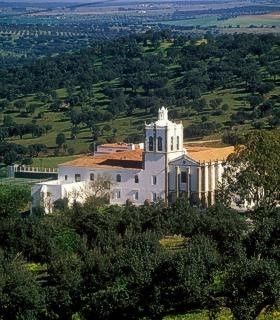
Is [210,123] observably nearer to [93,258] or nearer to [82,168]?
[82,168]

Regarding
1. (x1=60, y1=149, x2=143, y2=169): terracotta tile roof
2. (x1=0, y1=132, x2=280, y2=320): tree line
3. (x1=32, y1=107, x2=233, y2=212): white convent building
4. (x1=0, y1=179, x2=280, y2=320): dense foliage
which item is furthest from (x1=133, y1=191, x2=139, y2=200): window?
(x1=0, y1=179, x2=280, y2=320): dense foliage

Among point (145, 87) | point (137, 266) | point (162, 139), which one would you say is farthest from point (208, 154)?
point (145, 87)

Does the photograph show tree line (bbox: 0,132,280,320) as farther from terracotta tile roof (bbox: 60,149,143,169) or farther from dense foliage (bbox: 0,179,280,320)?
terracotta tile roof (bbox: 60,149,143,169)

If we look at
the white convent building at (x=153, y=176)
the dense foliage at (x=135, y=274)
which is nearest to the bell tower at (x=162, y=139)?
the white convent building at (x=153, y=176)

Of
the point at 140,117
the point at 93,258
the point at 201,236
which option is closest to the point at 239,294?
the point at 93,258

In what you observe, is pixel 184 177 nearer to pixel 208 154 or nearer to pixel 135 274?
pixel 208 154

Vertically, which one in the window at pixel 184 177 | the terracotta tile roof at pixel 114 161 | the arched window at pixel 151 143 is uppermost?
the arched window at pixel 151 143

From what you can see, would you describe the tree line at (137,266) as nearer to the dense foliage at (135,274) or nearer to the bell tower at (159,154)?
the dense foliage at (135,274)
